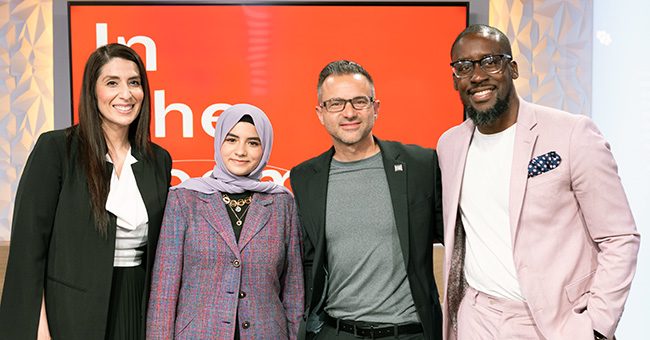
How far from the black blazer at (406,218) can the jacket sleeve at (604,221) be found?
65 cm

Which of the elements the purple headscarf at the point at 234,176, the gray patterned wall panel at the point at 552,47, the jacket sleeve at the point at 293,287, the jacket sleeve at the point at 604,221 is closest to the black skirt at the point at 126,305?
the purple headscarf at the point at 234,176

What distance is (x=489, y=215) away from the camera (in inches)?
95.4

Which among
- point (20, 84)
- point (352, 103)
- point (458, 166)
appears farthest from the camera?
point (20, 84)

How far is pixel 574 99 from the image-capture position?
15.2ft

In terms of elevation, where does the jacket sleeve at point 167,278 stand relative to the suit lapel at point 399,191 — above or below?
below

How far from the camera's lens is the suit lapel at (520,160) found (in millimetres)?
2307

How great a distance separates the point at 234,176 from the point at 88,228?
2.03 feet

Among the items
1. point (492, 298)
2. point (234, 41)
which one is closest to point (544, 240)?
point (492, 298)

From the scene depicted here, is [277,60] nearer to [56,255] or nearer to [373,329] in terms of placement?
[56,255]

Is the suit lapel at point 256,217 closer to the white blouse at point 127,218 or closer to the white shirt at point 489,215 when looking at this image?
the white blouse at point 127,218

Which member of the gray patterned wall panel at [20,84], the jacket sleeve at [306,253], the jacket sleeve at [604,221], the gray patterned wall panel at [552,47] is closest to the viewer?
the jacket sleeve at [604,221]

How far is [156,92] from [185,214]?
195cm

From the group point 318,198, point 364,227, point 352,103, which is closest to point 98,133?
point 318,198

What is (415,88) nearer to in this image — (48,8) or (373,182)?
(373,182)
